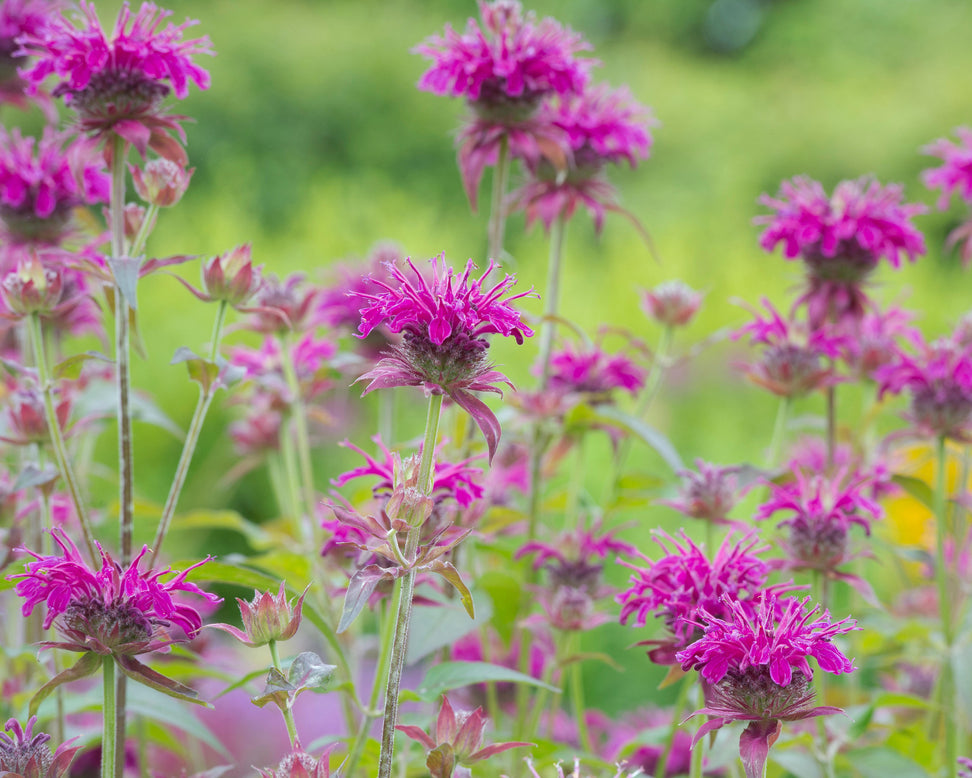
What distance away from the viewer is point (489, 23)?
37.7 inches

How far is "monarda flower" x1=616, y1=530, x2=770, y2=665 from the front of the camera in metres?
0.63

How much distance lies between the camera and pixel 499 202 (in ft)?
3.12

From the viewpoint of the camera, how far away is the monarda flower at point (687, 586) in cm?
63

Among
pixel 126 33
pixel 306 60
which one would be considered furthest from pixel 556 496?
pixel 306 60

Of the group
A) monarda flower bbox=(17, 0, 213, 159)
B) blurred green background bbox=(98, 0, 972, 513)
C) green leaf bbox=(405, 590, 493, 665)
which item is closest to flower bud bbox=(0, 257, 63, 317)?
monarda flower bbox=(17, 0, 213, 159)

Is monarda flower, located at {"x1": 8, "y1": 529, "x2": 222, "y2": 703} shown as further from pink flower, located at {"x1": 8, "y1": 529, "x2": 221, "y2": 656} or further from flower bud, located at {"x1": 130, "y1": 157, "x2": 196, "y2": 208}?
flower bud, located at {"x1": 130, "y1": 157, "x2": 196, "y2": 208}

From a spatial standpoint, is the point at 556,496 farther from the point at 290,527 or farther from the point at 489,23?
the point at 489,23

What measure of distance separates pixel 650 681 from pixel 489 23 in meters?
1.32

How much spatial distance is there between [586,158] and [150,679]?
0.69 m

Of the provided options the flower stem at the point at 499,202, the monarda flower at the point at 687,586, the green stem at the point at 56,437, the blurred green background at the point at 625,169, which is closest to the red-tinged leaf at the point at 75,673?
the green stem at the point at 56,437

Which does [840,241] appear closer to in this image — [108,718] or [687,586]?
[687,586]

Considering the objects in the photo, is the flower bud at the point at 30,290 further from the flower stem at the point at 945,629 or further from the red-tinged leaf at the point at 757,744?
the flower stem at the point at 945,629

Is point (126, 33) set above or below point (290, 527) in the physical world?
above

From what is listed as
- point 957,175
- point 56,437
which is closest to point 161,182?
point 56,437
